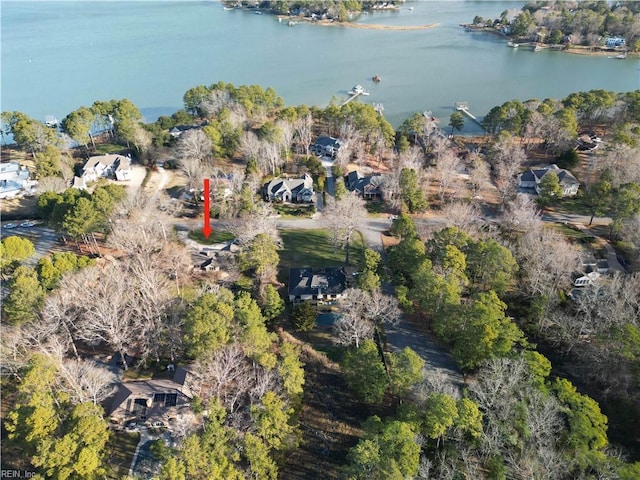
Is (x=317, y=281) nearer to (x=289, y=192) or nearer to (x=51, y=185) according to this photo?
(x=289, y=192)

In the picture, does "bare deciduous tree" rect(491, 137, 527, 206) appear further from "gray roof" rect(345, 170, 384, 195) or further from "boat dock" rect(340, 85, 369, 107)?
"boat dock" rect(340, 85, 369, 107)

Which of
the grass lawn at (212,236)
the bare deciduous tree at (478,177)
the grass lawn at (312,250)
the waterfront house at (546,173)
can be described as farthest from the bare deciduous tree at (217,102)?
the waterfront house at (546,173)

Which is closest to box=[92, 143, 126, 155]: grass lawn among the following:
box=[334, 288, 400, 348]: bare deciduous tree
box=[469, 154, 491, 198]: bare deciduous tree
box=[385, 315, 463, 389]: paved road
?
box=[334, 288, 400, 348]: bare deciduous tree

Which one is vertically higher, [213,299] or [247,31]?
[247,31]

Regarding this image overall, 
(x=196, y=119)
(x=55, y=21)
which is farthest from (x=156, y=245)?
(x=55, y=21)

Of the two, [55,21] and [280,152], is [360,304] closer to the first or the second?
[280,152]

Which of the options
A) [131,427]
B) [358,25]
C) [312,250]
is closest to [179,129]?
[312,250]
